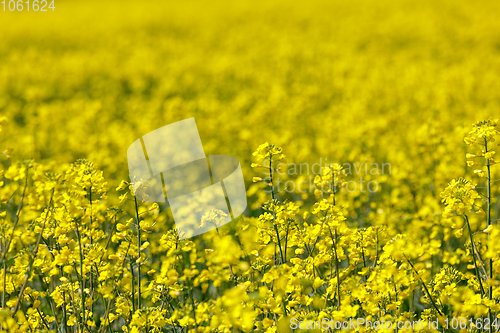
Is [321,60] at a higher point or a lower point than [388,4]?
lower

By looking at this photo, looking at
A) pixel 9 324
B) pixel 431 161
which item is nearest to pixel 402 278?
pixel 9 324

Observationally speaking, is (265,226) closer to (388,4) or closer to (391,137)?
(391,137)

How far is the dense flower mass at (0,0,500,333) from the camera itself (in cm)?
208

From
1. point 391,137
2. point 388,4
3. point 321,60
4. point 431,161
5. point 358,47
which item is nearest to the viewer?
point 431,161

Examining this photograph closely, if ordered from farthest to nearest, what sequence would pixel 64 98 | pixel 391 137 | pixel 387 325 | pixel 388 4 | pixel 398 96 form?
pixel 388 4 → pixel 64 98 → pixel 398 96 → pixel 391 137 → pixel 387 325

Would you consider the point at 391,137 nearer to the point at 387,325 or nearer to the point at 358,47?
the point at 387,325

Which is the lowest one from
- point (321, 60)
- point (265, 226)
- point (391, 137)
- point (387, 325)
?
point (387, 325)

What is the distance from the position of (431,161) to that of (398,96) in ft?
17.6

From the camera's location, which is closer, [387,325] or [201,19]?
[387,325]

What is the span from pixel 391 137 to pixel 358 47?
29.7 ft

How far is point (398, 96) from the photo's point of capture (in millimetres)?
10016

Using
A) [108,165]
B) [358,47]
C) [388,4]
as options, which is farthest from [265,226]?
[388,4]

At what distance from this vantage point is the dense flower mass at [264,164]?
2.08 meters

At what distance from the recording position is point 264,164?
2.63m
